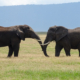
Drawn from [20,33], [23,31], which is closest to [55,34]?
[23,31]

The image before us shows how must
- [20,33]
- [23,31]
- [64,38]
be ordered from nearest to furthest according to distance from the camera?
1. [20,33]
2. [23,31]
3. [64,38]

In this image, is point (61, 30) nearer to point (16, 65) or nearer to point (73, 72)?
point (16, 65)

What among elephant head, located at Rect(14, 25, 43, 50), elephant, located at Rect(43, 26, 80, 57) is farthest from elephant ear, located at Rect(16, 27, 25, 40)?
elephant, located at Rect(43, 26, 80, 57)

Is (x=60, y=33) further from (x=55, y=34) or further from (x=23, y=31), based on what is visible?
(x=23, y=31)

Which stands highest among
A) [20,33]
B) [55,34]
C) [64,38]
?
[20,33]

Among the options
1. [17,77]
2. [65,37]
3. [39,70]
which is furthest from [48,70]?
[65,37]

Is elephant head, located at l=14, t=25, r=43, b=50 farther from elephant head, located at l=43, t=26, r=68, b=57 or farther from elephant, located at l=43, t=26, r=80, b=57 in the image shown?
elephant, located at l=43, t=26, r=80, b=57

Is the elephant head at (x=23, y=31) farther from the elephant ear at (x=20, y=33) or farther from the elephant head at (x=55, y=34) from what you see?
the elephant head at (x=55, y=34)

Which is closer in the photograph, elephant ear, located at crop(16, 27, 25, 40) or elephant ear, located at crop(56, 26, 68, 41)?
elephant ear, located at crop(16, 27, 25, 40)

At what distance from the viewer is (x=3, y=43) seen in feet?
66.4

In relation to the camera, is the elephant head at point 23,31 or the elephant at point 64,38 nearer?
the elephant head at point 23,31

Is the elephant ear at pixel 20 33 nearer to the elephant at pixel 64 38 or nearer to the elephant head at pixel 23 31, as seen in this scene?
the elephant head at pixel 23 31

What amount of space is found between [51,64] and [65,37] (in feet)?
22.7

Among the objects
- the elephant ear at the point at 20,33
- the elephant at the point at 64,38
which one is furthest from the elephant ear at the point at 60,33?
the elephant ear at the point at 20,33
